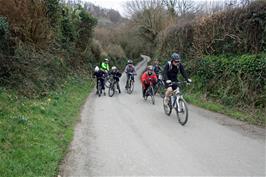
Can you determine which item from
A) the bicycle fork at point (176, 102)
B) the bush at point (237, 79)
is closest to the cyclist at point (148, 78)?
the bush at point (237, 79)

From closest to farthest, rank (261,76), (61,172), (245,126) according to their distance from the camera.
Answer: (61,172), (245,126), (261,76)

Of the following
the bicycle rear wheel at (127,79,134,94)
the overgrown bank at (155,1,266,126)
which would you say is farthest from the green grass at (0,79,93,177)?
the bicycle rear wheel at (127,79,134,94)

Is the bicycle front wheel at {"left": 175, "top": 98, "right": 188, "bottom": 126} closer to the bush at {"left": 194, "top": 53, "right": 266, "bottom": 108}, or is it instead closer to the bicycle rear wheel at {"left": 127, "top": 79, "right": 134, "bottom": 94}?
the bush at {"left": 194, "top": 53, "right": 266, "bottom": 108}

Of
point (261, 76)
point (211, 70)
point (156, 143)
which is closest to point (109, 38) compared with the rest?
point (211, 70)

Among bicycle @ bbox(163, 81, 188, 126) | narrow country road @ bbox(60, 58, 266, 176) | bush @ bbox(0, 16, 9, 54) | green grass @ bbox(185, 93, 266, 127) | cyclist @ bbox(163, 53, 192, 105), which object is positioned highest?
bush @ bbox(0, 16, 9, 54)

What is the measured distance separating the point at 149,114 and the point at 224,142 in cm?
439

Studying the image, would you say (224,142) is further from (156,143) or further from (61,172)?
(61,172)

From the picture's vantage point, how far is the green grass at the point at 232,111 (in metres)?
10.1

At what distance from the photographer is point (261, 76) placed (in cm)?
1148

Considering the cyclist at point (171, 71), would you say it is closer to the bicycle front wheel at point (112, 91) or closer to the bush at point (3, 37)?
the bush at point (3, 37)

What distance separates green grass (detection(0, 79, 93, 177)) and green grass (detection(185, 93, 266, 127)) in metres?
5.27

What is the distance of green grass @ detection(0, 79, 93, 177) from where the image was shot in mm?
6027

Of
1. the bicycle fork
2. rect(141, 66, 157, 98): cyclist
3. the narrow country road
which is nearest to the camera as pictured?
the narrow country road

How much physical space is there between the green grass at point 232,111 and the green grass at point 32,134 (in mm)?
5275
